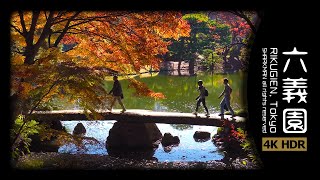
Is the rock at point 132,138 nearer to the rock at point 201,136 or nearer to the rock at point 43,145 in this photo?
the rock at point 201,136

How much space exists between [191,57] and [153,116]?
64.4 inches

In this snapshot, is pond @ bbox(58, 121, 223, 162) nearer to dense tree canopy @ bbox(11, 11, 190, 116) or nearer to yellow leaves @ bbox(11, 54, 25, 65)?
dense tree canopy @ bbox(11, 11, 190, 116)

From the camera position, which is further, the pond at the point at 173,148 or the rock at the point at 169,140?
the rock at the point at 169,140

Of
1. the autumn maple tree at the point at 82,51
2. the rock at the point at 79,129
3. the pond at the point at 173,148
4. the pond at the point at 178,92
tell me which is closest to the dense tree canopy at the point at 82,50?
the autumn maple tree at the point at 82,51

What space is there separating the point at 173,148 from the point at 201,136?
862 millimetres

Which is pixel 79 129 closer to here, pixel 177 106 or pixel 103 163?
pixel 103 163

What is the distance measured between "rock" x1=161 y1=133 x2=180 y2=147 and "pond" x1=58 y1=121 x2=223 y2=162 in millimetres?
118

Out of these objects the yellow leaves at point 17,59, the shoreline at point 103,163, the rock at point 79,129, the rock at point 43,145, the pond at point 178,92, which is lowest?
the shoreline at point 103,163

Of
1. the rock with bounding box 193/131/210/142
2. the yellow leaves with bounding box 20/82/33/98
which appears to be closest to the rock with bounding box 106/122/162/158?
the rock with bounding box 193/131/210/142

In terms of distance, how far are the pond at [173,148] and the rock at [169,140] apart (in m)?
0.12

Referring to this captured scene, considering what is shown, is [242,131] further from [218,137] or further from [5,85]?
[5,85]

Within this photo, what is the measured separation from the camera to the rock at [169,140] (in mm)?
9500

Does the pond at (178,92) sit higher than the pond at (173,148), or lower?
higher

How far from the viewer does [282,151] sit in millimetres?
5727
